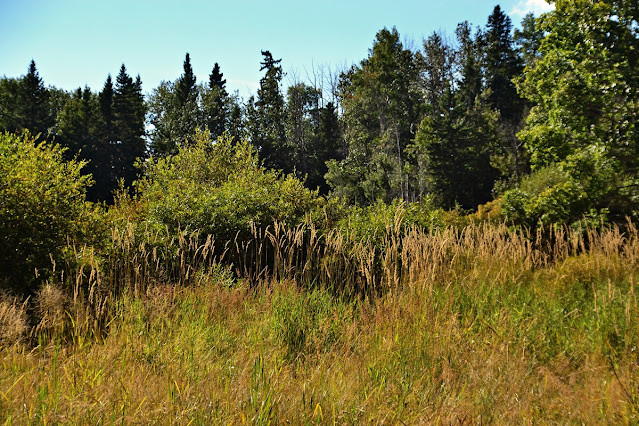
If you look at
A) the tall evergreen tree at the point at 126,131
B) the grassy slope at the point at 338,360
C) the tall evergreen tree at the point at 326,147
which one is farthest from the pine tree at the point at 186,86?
the grassy slope at the point at 338,360

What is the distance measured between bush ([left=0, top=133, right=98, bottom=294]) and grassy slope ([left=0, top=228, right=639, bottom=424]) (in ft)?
5.98

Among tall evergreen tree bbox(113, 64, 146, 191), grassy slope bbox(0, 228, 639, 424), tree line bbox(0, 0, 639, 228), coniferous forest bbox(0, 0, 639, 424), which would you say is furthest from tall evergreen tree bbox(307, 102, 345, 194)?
grassy slope bbox(0, 228, 639, 424)

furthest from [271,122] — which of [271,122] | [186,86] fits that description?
[186,86]

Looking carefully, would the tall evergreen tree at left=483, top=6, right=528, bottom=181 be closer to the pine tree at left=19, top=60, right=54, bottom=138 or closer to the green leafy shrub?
the green leafy shrub

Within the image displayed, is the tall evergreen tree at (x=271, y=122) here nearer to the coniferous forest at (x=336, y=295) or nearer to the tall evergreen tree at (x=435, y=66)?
the tall evergreen tree at (x=435, y=66)

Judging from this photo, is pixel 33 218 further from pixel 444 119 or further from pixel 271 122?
pixel 271 122

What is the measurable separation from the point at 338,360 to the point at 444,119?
28.6 meters

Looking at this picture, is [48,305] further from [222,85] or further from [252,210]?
[222,85]

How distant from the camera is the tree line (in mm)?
9188

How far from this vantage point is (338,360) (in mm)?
3047

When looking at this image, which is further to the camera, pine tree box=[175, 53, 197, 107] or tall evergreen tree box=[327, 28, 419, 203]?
pine tree box=[175, 53, 197, 107]

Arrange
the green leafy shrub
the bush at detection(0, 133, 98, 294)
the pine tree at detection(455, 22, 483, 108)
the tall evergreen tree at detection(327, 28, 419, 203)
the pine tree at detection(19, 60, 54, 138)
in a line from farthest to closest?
the pine tree at detection(19, 60, 54, 138)
the pine tree at detection(455, 22, 483, 108)
the tall evergreen tree at detection(327, 28, 419, 203)
the green leafy shrub
the bush at detection(0, 133, 98, 294)

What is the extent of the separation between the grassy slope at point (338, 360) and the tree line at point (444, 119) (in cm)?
629

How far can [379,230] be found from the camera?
6.55 m
